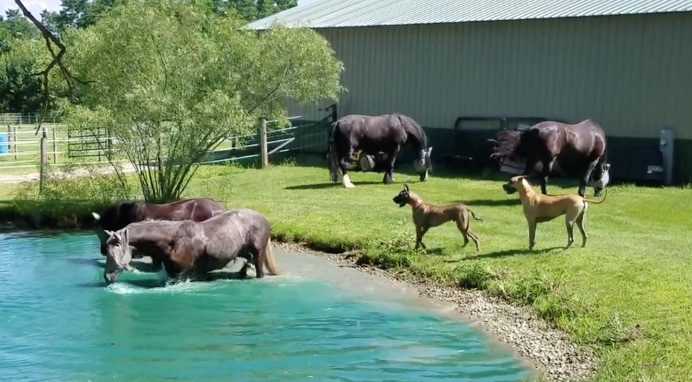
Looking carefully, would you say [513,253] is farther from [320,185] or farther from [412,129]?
[412,129]

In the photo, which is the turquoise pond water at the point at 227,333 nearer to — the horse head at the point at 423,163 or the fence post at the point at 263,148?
the horse head at the point at 423,163

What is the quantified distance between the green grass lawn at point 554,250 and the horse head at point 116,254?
3.76 m

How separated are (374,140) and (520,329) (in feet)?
40.0

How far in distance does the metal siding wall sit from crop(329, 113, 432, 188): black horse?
344cm

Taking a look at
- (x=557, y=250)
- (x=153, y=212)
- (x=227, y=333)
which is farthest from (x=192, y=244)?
(x=557, y=250)

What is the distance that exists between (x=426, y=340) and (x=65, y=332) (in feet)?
13.8

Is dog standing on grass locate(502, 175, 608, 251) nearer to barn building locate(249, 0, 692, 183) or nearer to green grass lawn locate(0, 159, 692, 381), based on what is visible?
green grass lawn locate(0, 159, 692, 381)

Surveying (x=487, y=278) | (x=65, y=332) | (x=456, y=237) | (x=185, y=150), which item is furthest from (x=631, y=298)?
(x=185, y=150)

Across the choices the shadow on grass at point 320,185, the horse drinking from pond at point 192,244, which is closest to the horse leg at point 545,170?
the shadow on grass at point 320,185

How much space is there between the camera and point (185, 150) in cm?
1922

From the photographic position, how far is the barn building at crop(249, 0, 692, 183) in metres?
23.2

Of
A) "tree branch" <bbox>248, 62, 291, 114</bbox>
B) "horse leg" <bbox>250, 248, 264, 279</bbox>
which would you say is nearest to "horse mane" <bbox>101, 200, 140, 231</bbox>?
"horse leg" <bbox>250, 248, 264, 279</bbox>

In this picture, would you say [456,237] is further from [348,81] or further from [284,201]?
[348,81]

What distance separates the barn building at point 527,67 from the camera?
23.2 metres
